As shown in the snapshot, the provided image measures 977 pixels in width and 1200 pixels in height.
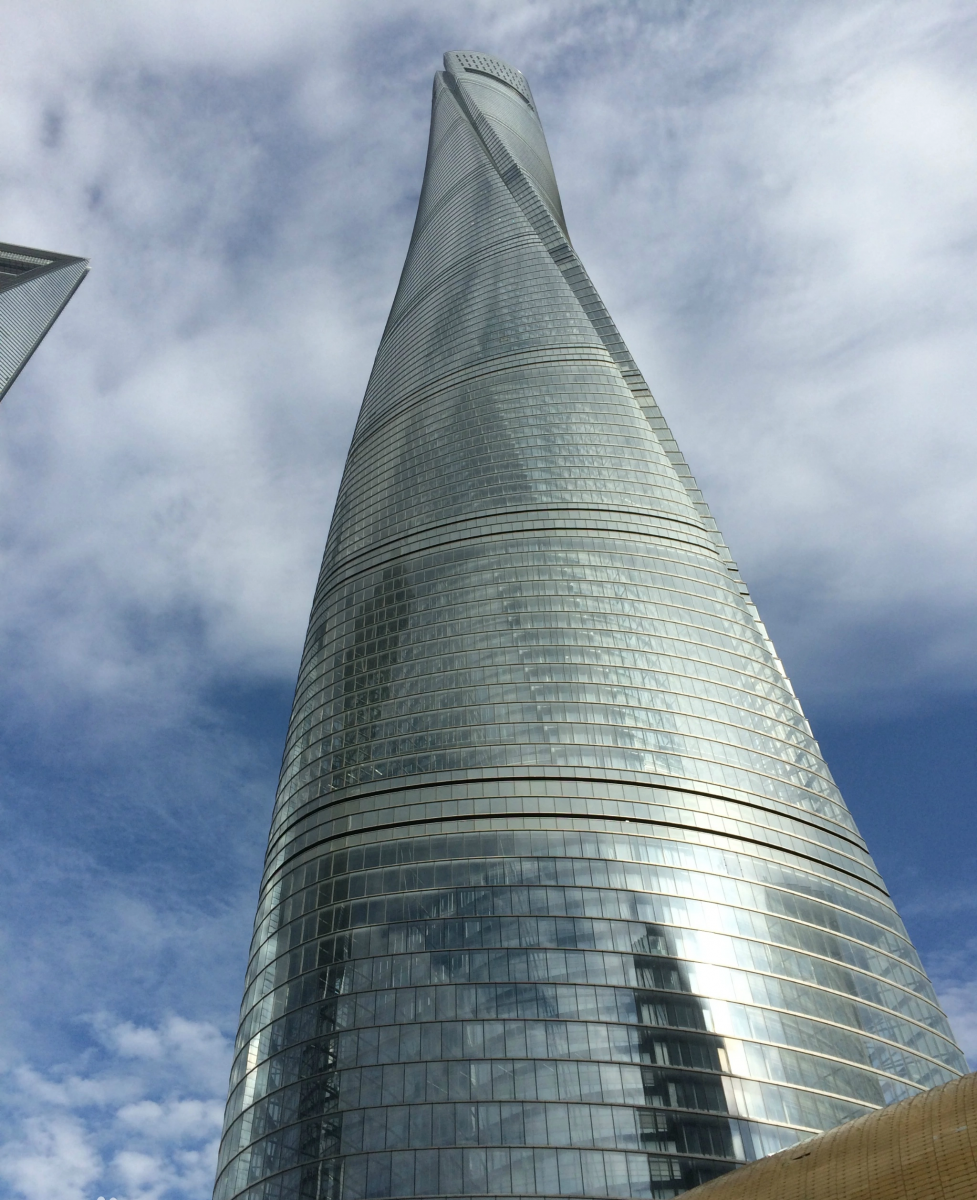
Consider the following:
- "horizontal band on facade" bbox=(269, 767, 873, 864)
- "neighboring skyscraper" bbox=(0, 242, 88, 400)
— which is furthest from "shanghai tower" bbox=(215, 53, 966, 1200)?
"neighboring skyscraper" bbox=(0, 242, 88, 400)

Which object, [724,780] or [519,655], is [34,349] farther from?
[724,780]

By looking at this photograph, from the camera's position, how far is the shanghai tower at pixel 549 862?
161 feet

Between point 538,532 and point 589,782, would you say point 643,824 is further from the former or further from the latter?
point 538,532

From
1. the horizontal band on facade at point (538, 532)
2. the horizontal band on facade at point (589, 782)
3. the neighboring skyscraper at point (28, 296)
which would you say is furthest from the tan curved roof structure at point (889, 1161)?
the neighboring skyscraper at point (28, 296)

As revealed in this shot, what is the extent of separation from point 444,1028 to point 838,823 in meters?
30.2

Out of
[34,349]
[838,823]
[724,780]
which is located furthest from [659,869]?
[34,349]

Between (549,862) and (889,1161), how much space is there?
104ft

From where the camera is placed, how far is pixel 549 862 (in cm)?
5897

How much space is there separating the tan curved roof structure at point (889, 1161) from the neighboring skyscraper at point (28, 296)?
13462 centimetres

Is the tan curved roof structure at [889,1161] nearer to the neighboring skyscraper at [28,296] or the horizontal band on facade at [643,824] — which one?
the horizontal band on facade at [643,824]

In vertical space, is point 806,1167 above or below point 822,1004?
below

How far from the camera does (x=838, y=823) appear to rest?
67.3 m

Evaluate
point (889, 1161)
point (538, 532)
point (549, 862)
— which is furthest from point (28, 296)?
point (889, 1161)

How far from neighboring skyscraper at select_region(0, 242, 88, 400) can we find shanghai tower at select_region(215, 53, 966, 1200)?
7248 centimetres
